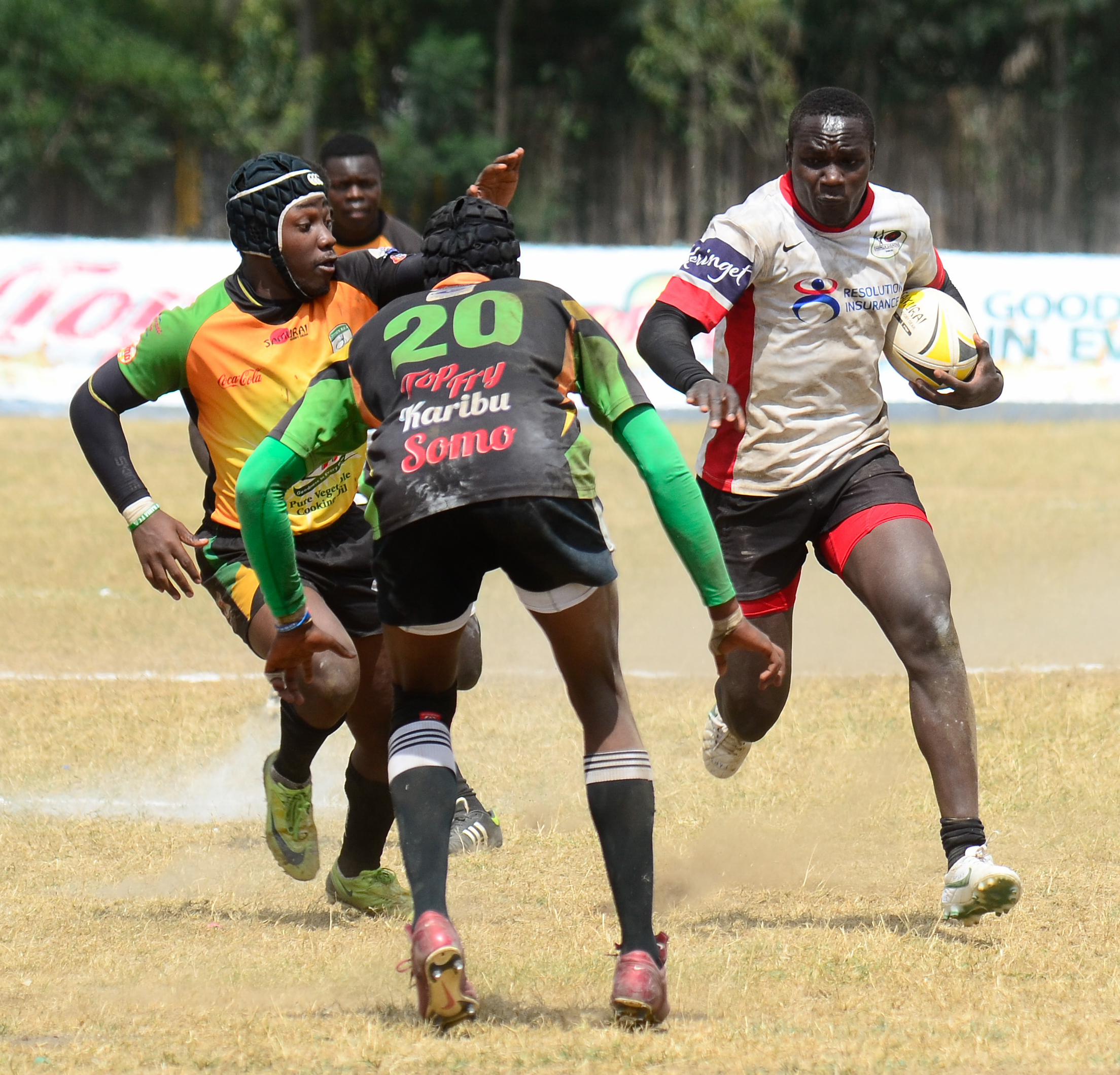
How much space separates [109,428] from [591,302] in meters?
12.2

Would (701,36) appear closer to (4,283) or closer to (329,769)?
(4,283)

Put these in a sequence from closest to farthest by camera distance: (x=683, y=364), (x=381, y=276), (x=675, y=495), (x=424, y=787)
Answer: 1. (x=675, y=495)
2. (x=424, y=787)
3. (x=683, y=364)
4. (x=381, y=276)

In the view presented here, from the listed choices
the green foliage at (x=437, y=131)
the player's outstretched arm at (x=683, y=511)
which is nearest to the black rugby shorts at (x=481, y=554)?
the player's outstretched arm at (x=683, y=511)

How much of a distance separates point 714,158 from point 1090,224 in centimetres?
758

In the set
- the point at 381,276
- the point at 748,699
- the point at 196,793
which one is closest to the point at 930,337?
the point at 748,699

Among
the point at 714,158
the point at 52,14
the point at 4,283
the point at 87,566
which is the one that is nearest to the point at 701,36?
the point at 714,158

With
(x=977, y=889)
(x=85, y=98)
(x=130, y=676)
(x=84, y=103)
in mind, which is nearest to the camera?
(x=977, y=889)

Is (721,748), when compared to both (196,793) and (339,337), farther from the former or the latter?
(196,793)

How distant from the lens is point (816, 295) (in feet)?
16.4

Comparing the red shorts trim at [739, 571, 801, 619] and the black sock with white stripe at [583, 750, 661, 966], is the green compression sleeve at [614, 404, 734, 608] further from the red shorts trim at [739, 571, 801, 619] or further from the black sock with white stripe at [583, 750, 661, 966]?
the red shorts trim at [739, 571, 801, 619]

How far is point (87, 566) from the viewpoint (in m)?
10.9

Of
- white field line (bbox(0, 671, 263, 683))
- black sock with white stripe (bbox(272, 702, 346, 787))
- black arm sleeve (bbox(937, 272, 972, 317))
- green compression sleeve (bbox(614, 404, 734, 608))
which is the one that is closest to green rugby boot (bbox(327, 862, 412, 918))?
black sock with white stripe (bbox(272, 702, 346, 787))

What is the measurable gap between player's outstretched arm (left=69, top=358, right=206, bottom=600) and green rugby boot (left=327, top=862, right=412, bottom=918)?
104 centimetres

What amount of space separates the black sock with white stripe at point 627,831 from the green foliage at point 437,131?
29922 mm
